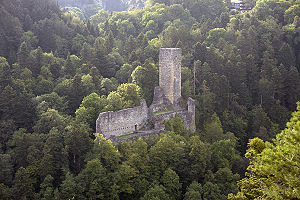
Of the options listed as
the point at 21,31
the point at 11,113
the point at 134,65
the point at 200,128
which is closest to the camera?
the point at 11,113

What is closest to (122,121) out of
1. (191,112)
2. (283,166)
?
(191,112)

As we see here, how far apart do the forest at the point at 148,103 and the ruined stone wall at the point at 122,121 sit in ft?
4.14

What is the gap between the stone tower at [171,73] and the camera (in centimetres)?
3278

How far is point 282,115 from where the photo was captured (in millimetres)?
40219

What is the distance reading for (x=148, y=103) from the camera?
3359cm

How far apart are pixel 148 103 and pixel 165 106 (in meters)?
1.74

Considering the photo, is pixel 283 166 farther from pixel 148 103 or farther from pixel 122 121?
pixel 148 103

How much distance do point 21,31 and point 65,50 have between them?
545 cm

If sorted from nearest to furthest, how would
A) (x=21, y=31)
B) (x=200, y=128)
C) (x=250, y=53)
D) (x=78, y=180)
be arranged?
1. (x=78, y=180)
2. (x=200, y=128)
3. (x=21, y=31)
4. (x=250, y=53)

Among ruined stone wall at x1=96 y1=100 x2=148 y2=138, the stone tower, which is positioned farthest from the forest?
the stone tower

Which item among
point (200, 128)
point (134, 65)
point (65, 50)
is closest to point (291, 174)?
point (200, 128)

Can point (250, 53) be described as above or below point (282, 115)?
above

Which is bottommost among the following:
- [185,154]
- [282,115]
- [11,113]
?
[282,115]

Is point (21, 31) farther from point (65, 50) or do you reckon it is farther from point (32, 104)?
point (32, 104)
